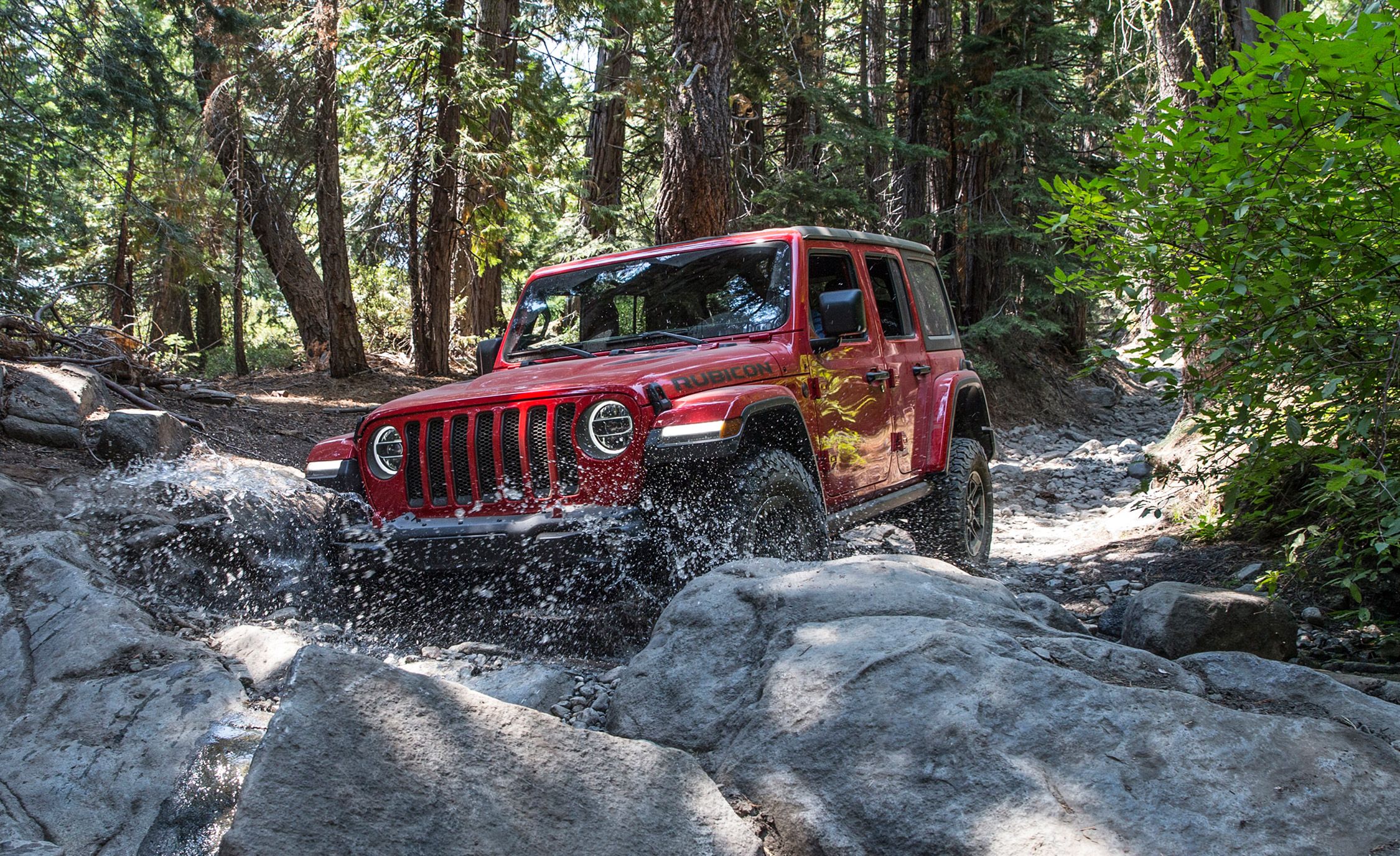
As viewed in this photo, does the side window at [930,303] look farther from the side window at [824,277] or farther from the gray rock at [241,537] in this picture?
the gray rock at [241,537]

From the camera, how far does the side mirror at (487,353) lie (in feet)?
19.7

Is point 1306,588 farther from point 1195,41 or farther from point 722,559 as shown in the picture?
point 1195,41

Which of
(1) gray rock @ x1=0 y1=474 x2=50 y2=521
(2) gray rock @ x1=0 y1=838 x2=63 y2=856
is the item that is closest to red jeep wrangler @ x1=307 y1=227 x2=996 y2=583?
(1) gray rock @ x1=0 y1=474 x2=50 y2=521

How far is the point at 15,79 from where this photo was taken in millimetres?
8961

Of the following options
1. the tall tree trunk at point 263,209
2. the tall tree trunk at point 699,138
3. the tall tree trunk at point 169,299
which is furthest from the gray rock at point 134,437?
the tall tree trunk at point 169,299

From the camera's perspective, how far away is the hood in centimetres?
438

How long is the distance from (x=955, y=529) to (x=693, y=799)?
13.9 ft

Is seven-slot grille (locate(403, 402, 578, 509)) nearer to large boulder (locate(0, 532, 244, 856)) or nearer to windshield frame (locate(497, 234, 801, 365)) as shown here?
windshield frame (locate(497, 234, 801, 365))

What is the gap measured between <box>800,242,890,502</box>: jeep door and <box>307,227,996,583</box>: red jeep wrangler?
0.01 metres

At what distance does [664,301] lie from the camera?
552cm

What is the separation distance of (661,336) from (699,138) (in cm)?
430

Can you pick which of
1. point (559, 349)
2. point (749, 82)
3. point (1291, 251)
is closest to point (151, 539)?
point (559, 349)

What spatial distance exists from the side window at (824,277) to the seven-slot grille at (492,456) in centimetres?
162

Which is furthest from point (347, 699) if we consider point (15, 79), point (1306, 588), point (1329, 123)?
point (15, 79)
